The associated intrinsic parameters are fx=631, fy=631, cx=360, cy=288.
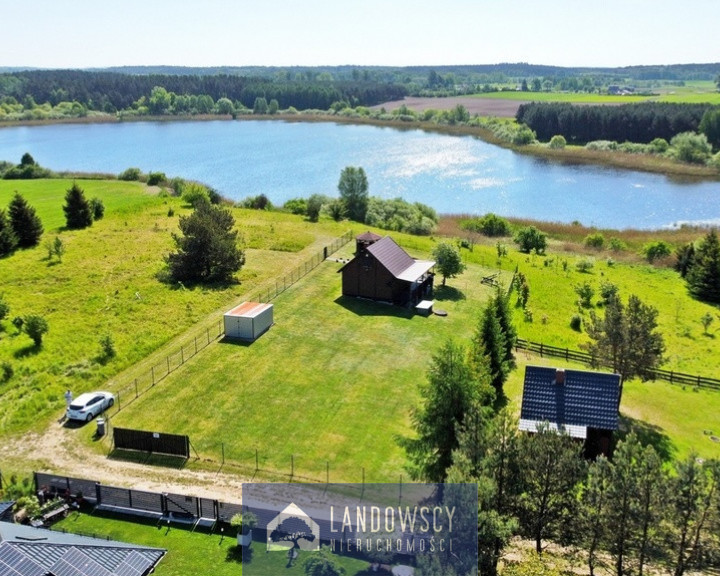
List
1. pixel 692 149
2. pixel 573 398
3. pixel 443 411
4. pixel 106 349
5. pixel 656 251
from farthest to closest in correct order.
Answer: pixel 692 149
pixel 656 251
pixel 106 349
pixel 573 398
pixel 443 411

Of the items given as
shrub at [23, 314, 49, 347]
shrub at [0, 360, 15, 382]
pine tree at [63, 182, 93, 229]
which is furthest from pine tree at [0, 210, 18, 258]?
shrub at [0, 360, 15, 382]

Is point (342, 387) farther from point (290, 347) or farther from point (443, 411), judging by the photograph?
point (443, 411)

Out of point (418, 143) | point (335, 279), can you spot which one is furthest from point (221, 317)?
point (418, 143)

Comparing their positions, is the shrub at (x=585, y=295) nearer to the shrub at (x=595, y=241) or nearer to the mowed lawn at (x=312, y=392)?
the mowed lawn at (x=312, y=392)

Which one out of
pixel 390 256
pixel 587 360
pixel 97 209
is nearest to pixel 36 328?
pixel 390 256

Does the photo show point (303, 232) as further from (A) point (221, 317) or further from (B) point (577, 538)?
(B) point (577, 538)
